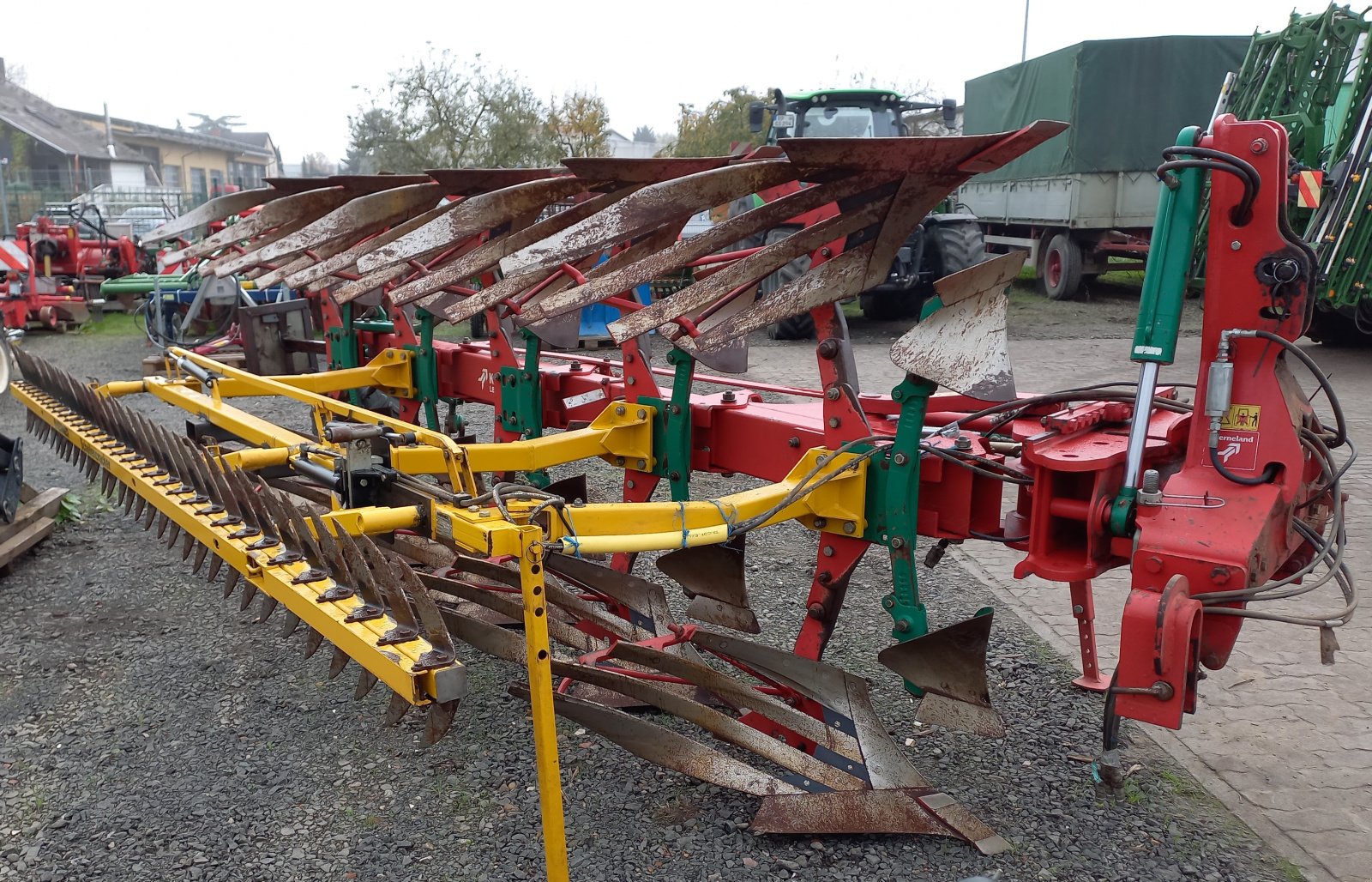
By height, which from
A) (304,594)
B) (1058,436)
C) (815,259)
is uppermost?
(815,259)

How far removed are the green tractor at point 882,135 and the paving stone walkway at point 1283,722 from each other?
5870 mm

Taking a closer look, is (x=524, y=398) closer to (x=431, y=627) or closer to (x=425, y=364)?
(x=425, y=364)

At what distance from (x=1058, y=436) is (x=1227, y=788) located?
1135mm

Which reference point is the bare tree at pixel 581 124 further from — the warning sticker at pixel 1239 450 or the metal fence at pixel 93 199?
the warning sticker at pixel 1239 450

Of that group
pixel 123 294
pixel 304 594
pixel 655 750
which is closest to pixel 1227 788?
pixel 655 750

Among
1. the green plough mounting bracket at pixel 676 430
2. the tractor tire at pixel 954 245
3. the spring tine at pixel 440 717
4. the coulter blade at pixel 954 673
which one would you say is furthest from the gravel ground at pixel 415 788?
the tractor tire at pixel 954 245

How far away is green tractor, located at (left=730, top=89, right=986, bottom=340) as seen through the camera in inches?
417

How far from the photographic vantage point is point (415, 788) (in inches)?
111

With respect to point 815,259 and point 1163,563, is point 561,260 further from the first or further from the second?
point 1163,563

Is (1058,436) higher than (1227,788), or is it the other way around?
(1058,436)

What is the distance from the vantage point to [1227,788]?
2814 millimetres

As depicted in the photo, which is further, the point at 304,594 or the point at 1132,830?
the point at 1132,830

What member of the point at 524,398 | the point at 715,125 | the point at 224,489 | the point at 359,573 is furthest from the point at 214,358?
the point at 715,125

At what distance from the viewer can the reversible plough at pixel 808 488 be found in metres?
2.22
